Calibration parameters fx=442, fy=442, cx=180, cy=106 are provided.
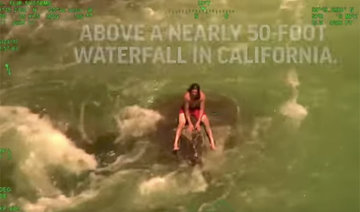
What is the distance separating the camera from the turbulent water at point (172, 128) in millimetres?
2777

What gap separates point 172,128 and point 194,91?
0.28 metres

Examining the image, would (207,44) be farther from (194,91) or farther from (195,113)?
(195,113)

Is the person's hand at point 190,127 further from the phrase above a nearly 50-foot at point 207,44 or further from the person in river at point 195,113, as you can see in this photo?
the phrase above a nearly 50-foot at point 207,44

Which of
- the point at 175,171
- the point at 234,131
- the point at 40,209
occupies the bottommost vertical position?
the point at 40,209

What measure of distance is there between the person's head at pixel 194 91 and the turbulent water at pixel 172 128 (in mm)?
38

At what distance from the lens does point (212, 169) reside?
279 centimetres

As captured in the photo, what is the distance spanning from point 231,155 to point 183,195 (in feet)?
1.29

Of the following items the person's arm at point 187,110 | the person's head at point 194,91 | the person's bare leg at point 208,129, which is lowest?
the person's bare leg at point 208,129

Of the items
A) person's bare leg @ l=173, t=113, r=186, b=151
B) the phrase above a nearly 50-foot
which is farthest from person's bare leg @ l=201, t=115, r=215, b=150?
the phrase above a nearly 50-foot

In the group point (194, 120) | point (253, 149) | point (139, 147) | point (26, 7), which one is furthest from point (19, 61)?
point (253, 149)

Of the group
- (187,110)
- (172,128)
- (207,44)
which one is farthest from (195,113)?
(207,44)

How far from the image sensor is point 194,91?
2.76 metres

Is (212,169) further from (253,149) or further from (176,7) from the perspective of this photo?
(176,7)

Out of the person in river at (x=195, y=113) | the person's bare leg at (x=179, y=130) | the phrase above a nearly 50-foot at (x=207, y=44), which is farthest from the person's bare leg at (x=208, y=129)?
the phrase above a nearly 50-foot at (x=207, y=44)
